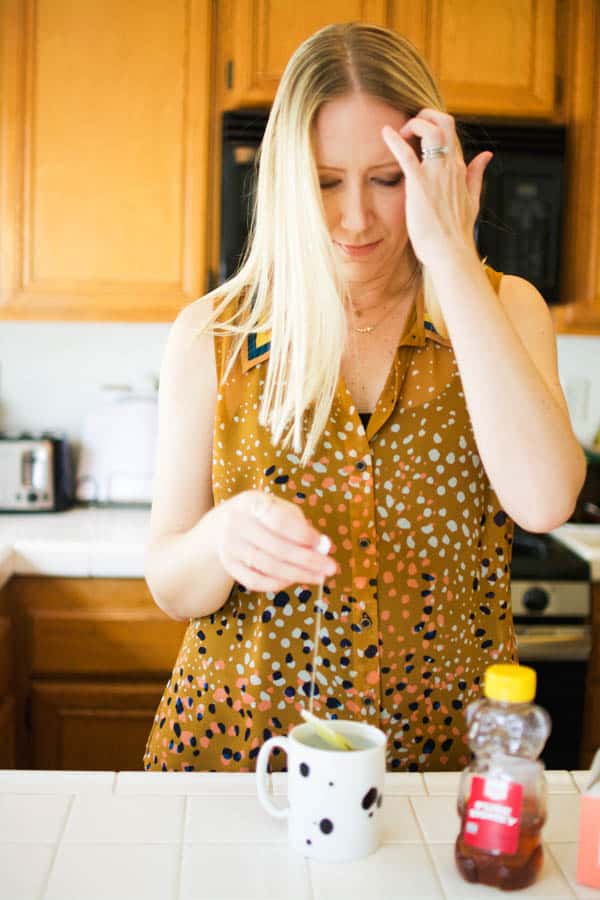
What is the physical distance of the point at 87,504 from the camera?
2645mm

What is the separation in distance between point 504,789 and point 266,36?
2079 millimetres

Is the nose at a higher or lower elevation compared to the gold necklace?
higher

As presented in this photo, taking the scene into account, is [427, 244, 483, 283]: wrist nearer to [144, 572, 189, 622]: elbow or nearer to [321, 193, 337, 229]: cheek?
[321, 193, 337, 229]: cheek

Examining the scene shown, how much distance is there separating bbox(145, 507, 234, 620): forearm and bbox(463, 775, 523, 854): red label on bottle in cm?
35

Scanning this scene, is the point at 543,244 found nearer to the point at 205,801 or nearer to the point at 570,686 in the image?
the point at 570,686

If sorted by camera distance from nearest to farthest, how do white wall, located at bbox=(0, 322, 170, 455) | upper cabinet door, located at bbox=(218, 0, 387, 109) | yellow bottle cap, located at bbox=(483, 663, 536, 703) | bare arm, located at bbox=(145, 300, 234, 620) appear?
yellow bottle cap, located at bbox=(483, 663, 536, 703)
bare arm, located at bbox=(145, 300, 234, 620)
upper cabinet door, located at bbox=(218, 0, 387, 109)
white wall, located at bbox=(0, 322, 170, 455)

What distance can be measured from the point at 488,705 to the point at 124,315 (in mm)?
1869

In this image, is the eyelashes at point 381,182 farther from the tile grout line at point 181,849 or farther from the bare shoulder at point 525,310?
the tile grout line at point 181,849

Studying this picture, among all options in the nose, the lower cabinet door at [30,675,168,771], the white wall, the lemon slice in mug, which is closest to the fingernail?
the lemon slice in mug

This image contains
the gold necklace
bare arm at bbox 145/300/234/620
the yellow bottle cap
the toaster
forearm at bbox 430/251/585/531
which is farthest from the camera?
the toaster

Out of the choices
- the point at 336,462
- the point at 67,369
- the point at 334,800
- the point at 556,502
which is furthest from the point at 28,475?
the point at 334,800

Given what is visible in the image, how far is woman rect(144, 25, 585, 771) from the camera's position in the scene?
108cm

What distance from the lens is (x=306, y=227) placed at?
1082 millimetres

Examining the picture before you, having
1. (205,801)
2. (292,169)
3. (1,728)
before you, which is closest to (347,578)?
(205,801)
